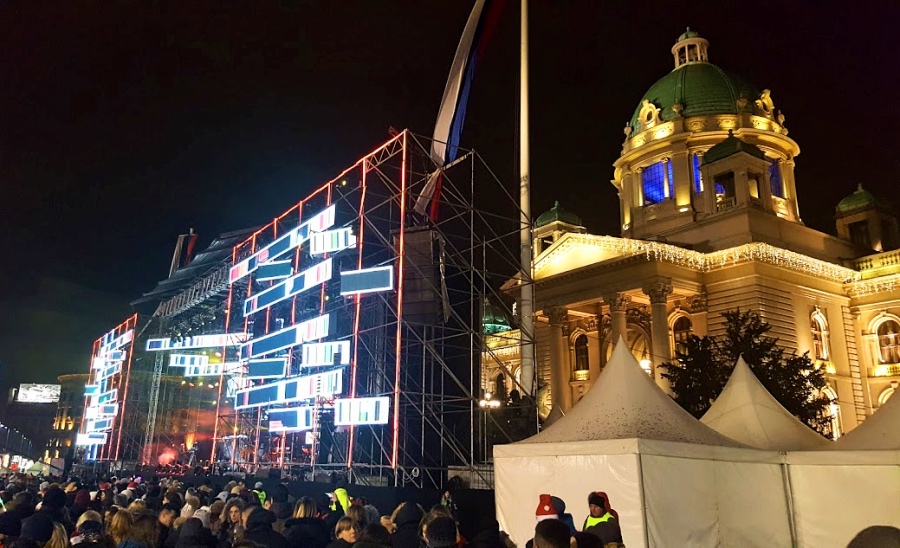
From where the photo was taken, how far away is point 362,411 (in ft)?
60.8

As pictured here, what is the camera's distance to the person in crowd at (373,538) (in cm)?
482

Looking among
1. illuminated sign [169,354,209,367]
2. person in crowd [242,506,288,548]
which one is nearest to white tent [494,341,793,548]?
person in crowd [242,506,288,548]

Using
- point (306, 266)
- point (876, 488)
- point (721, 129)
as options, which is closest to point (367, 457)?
point (306, 266)

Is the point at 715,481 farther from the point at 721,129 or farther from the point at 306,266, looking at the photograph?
the point at 721,129

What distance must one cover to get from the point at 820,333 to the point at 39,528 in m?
39.8

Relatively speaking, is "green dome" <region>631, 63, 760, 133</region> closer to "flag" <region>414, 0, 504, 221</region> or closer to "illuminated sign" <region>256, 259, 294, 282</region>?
"flag" <region>414, 0, 504, 221</region>

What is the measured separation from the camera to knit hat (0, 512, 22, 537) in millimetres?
6848

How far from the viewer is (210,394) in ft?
174

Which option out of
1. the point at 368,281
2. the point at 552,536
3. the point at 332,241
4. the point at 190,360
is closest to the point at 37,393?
the point at 190,360

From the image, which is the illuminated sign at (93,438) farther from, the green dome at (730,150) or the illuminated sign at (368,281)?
the green dome at (730,150)

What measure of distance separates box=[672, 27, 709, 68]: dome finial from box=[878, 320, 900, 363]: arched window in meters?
24.3

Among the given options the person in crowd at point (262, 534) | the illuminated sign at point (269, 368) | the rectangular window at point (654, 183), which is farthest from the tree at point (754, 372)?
the rectangular window at point (654, 183)

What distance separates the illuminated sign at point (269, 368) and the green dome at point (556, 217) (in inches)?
1237

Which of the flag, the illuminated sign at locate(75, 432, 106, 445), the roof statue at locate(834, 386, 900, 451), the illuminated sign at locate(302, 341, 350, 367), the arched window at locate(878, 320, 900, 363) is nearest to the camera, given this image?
the roof statue at locate(834, 386, 900, 451)
